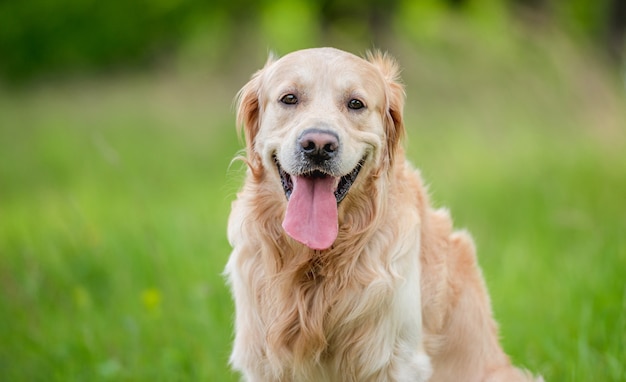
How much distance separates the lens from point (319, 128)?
3246 mm

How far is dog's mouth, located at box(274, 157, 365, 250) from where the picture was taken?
3.29 metres

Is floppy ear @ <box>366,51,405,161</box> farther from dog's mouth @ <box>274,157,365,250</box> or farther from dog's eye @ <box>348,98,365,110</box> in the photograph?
dog's mouth @ <box>274,157,365,250</box>

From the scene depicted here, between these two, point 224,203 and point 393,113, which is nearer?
point 393,113

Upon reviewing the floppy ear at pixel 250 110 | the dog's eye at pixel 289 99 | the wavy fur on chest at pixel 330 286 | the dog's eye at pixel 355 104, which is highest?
the dog's eye at pixel 355 104

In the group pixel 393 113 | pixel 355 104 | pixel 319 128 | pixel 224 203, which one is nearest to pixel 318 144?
pixel 319 128

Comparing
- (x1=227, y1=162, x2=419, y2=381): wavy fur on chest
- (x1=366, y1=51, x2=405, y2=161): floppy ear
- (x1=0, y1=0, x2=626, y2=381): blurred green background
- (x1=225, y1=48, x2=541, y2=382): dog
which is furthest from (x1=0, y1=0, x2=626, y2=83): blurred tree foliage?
(x1=227, y1=162, x2=419, y2=381): wavy fur on chest

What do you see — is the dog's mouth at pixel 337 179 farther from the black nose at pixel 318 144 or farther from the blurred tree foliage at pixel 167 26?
the blurred tree foliage at pixel 167 26

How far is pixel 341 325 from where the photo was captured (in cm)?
342

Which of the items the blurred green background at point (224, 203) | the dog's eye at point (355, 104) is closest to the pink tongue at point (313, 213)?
the dog's eye at point (355, 104)

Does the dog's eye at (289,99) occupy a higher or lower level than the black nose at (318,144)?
higher

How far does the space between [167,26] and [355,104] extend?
913 inches

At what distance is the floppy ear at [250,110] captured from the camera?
12.1ft

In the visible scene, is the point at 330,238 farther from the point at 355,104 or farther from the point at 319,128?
the point at 355,104

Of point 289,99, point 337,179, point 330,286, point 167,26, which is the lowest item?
point 167,26
